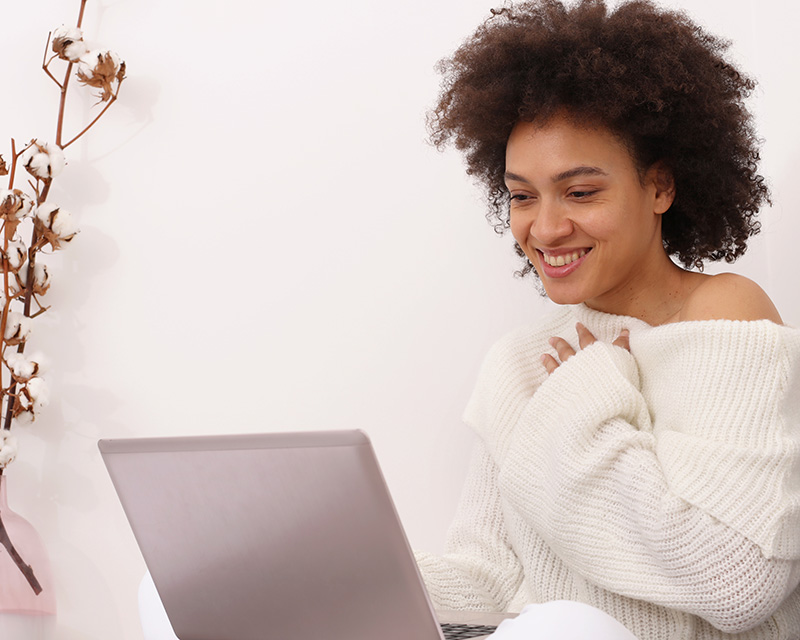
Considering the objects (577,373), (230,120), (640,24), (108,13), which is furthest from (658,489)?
(108,13)

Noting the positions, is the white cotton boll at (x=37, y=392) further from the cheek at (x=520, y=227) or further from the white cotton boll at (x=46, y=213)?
the cheek at (x=520, y=227)

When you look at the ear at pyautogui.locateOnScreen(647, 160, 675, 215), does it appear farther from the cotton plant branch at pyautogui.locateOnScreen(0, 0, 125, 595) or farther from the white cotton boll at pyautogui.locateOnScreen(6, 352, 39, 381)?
the white cotton boll at pyautogui.locateOnScreen(6, 352, 39, 381)

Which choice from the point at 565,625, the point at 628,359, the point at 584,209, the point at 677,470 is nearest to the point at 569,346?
the point at 628,359

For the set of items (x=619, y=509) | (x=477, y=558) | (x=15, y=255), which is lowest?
(x=477, y=558)

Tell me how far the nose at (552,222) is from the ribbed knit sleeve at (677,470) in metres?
0.19

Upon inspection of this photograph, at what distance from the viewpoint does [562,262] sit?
148 centimetres

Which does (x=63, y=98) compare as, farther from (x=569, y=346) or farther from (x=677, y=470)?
(x=677, y=470)

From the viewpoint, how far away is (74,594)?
6.05 ft

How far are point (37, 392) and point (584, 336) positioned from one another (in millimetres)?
974

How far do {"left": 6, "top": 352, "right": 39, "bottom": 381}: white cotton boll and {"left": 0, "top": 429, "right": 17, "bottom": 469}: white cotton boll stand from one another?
0.10 m

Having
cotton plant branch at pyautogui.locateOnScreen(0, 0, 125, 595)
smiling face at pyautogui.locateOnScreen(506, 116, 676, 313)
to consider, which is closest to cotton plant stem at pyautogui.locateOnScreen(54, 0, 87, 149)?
cotton plant branch at pyautogui.locateOnScreen(0, 0, 125, 595)

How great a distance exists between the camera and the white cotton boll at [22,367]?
5.47 ft

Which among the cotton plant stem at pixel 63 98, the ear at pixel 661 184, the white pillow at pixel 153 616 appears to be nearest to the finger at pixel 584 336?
the ear at pixel 661 184

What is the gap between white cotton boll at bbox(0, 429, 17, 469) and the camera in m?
1.62
